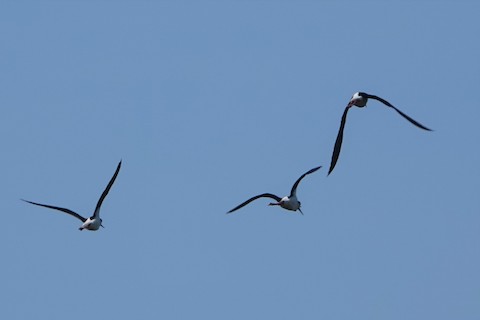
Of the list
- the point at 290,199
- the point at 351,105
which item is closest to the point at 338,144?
the point at 351,105

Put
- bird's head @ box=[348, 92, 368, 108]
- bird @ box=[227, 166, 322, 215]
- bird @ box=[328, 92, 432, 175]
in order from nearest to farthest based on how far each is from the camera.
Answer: bird @ box=[328, 92, 432, 175], bird's head @ box=[348, 92, 368, 108], bird @ box=[227, 166, 322, 215]

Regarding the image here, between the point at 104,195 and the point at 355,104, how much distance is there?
17.7m

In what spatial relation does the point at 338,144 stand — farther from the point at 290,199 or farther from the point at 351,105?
the point at 290,199

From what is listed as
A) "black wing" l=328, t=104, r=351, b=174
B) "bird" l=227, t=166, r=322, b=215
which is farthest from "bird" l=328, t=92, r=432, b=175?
"bird" l=227, t=166, r=322, b=215

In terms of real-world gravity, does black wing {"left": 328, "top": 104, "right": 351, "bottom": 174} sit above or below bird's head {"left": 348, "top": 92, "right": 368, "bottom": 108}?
below

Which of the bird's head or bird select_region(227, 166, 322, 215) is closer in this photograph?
the bird's head

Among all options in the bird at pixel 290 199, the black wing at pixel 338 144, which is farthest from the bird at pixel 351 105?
the bird at pixel 290 199

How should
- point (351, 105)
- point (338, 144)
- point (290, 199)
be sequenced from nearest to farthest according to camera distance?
point (338, 144)
point (351, 105)
point (290, 199)

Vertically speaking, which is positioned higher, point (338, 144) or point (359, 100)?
point (359, 100)

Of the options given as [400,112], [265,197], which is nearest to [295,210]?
[265,197]

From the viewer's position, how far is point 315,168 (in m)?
61.1

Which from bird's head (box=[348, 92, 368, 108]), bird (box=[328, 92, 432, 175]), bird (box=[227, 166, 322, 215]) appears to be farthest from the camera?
bird (box=[227, 166, 322, 215])

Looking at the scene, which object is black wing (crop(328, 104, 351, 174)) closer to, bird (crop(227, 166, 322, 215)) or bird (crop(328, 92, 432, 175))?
bird (crop(328, 92, 432, 175))

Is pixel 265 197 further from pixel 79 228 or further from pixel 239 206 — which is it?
pixel 79 228
